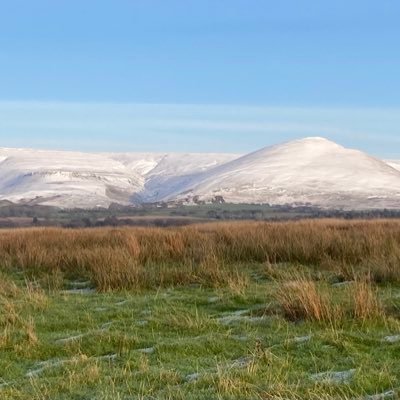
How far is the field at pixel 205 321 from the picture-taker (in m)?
5.84

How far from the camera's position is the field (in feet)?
19.1

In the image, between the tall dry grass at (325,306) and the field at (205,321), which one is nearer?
the field at (205,321)

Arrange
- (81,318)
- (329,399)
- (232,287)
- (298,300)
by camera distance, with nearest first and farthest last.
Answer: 1. (329,399)
2. (298,300)
3. (81,318)
4. (232,287)

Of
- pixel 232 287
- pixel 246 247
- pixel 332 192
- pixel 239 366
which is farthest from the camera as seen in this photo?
pixel 332 192

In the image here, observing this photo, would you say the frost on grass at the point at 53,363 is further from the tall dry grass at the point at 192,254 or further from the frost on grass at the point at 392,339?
the tall dry grass at the point at 192,254

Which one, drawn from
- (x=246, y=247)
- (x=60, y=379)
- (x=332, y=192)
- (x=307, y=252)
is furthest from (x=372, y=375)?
(x=332, y=192)

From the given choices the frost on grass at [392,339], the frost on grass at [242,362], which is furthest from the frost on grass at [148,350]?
the frost on grass at [392,339]

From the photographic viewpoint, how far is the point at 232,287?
34.9ft

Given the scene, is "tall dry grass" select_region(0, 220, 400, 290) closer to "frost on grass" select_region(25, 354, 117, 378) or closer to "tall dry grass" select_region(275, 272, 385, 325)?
"tall dry grass" select_region(275, 272, 385, 325)

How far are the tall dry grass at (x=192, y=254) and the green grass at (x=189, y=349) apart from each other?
1.28 meters

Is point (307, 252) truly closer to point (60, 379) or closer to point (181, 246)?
point (181, 246)

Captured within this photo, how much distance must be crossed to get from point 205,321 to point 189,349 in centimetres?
128

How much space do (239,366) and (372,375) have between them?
115 centimetres

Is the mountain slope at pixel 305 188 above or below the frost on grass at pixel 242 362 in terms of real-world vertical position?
below
